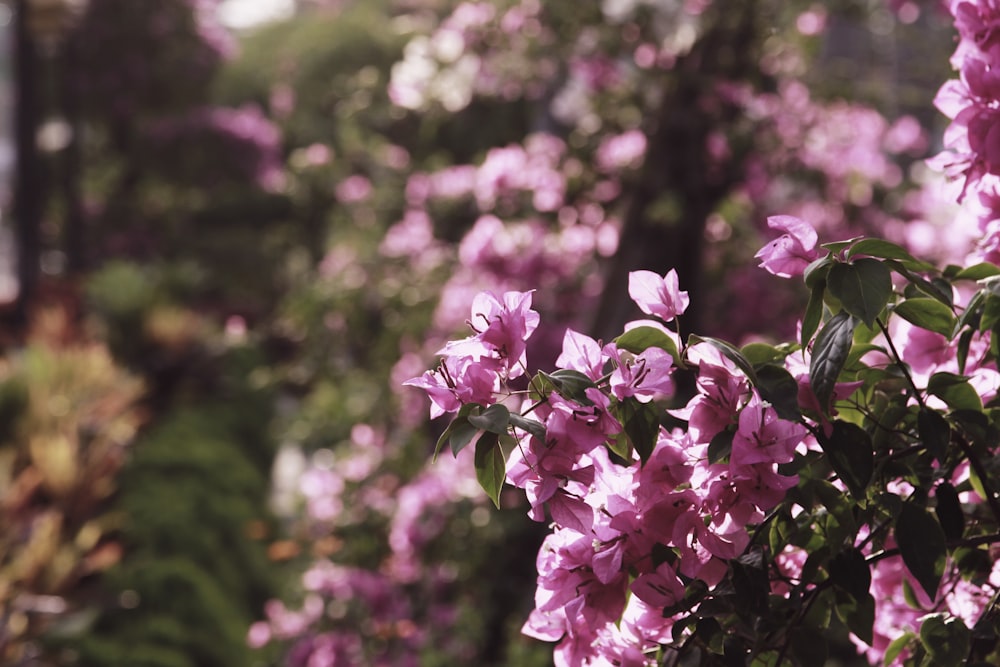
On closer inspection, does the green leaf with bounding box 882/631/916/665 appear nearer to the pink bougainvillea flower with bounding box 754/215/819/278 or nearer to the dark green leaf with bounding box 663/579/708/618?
the dark green leaf with bounding box 663/579/708/618

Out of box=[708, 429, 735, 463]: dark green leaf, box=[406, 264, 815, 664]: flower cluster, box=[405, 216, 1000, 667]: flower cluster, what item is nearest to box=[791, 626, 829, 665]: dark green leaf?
box=[405, 216, 1000, 667]: flower cluster

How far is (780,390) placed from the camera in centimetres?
104

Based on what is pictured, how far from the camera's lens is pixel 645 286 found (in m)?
1.13

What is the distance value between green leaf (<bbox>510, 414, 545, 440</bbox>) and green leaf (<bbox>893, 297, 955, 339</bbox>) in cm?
37

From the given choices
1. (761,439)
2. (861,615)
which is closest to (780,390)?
(761,439)

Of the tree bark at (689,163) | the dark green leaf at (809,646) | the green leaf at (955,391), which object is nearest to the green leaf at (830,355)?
the green leaf at (955,391)

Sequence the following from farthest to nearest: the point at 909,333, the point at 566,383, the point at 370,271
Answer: the point at 370,271, the point at 909,333, the point at 566,383

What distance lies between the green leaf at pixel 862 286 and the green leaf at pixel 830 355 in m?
0.03

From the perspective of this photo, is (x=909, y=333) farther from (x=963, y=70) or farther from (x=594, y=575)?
(x=594, y=575)

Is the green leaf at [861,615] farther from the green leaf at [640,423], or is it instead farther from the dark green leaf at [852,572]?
the green leaf at [640,423]

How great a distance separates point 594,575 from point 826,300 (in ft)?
1.11

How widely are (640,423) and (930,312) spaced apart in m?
0.32

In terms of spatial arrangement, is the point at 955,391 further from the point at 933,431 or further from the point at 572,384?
the point at 572,384

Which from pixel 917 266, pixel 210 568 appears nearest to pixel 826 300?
pixel 917 266
